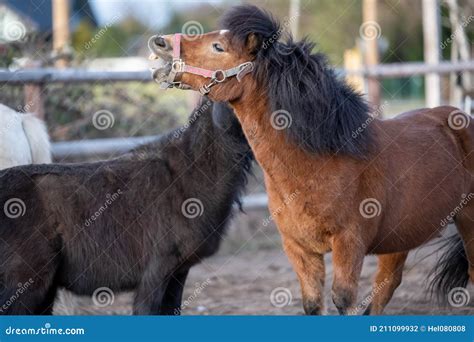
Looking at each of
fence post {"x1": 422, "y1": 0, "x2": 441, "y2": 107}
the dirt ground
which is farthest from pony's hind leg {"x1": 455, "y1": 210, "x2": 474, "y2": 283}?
fence post {"x1": 422, "y1": 0, "x2": 441, "y2": 107}

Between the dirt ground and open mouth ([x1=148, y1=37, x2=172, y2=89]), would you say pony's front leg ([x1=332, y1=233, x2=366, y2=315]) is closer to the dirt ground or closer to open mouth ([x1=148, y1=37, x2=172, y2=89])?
open mouth ([x1=148, y1=37, x2=172, y2=89])

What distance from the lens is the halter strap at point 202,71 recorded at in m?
4.70

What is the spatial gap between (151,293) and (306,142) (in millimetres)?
1468

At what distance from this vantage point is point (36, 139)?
6148mm

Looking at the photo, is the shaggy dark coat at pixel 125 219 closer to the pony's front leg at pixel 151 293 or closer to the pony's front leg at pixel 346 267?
the pony's front leg at pixel 151 293

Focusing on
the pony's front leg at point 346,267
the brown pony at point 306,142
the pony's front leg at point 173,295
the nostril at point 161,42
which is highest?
the nostril at point 161,42

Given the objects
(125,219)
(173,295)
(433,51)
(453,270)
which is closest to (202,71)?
(125,219)

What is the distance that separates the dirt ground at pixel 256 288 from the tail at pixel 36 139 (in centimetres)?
110

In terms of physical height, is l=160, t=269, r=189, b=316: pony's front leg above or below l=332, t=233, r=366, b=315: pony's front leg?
below

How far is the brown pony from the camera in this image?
466 cm

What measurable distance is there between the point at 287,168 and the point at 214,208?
85 centimetres

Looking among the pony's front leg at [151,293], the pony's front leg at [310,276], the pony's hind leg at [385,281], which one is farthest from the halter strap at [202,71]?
the pony's hind leg at [385,281]

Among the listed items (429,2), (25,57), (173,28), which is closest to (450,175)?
(25,57)

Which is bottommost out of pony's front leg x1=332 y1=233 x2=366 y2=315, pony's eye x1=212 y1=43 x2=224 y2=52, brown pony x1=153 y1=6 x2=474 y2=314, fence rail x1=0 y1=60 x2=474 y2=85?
pony's front leg x1=332 y1=233 x2=366 y2=315
